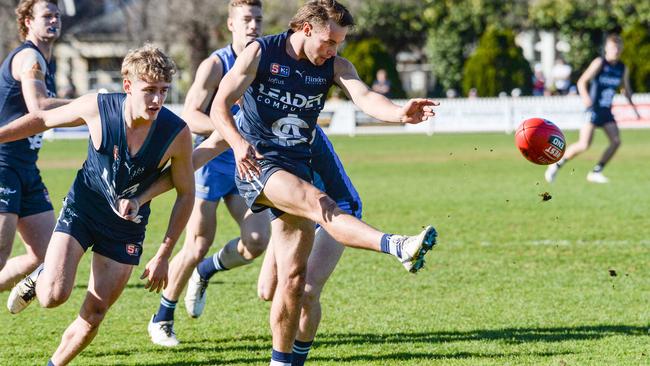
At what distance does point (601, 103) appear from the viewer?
1795 centimetres

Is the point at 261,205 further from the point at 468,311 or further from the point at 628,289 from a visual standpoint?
the point at 628,289

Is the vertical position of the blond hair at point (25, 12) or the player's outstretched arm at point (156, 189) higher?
the blond hair at point (25, 12)

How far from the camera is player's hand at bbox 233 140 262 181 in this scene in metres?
5.49

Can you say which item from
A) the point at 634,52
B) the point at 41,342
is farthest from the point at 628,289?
the point at 634,52

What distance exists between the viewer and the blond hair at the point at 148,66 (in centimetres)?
545

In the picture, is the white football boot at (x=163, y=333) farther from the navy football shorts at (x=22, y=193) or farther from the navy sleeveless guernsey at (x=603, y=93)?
the navy sleeveless guernsey at (x=603, y=93)

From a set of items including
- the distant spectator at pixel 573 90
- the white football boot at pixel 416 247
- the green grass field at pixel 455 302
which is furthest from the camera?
the distant spectator at pixel 573 90

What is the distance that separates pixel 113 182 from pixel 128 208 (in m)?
0.23

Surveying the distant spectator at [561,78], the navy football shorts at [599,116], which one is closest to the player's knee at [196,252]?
the navy football shorts at [599,116]

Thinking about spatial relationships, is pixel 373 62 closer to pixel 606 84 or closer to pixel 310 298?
pixel 606 84

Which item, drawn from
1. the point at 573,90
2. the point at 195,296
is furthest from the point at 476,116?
the point at 195,296

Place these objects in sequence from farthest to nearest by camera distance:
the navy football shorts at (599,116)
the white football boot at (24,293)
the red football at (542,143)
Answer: the navy football shorts at (599,116) < the red football at (542,143) < the white football boot at (24,293)

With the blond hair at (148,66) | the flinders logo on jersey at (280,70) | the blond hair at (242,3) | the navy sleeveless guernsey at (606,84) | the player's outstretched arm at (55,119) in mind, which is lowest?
the navy sleeveless guernsey at (606,84)

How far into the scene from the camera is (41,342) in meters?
7.12
